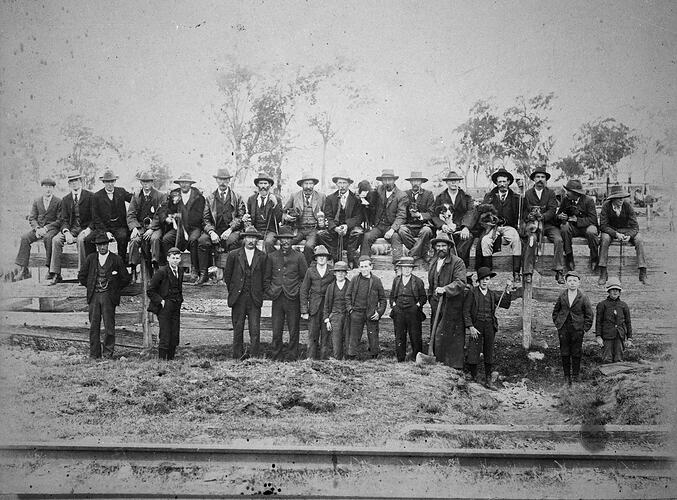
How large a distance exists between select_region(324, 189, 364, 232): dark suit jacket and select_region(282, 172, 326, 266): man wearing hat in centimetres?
6

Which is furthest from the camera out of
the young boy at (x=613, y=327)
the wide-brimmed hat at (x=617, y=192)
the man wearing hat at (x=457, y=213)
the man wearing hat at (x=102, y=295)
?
the man wearing hat at (x=102, y=295)

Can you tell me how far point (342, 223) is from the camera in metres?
5.91

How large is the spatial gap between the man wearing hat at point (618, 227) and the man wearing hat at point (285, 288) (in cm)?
277

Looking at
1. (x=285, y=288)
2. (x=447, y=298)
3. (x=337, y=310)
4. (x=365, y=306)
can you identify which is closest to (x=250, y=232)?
(x=285, y=288)

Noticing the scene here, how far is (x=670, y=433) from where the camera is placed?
17.3 feet

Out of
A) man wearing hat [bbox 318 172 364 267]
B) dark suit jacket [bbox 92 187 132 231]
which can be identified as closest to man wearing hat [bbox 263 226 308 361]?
man wearing hat [bbox 318 172 364 267]

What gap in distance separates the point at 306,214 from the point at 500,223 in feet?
6.07

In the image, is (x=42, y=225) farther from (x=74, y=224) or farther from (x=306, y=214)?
(x=306, y=214)

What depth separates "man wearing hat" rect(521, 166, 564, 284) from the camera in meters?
5.66

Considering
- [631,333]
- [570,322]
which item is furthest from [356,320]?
[631,333]

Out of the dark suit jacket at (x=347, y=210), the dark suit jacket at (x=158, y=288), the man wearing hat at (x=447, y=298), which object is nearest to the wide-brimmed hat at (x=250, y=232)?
the dark suit jacket at (x=347, y=210)

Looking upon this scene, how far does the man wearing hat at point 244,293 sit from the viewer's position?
5734 millimetres

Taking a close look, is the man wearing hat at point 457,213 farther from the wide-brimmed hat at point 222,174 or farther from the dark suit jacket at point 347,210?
the wide-brimmed hat at point 222,174

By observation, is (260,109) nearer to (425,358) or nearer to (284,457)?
(425,358)
